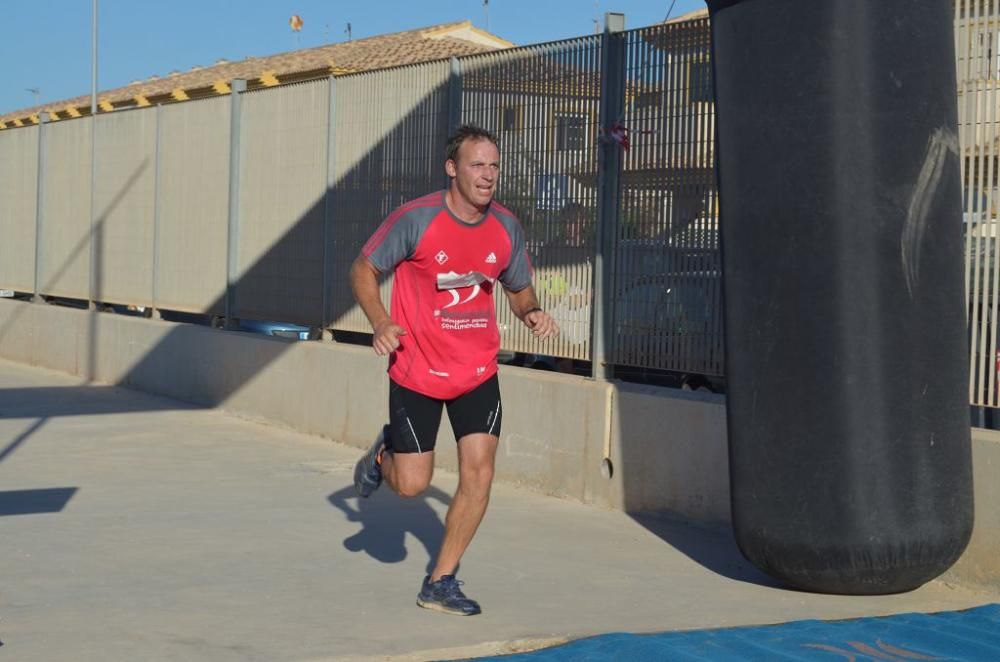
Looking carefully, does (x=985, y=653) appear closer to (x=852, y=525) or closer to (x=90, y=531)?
(x=852, y=525)

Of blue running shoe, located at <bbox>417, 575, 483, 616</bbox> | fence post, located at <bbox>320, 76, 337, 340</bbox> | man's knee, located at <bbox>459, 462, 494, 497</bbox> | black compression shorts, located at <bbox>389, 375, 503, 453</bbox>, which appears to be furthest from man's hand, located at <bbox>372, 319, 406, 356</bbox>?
fence post, located at <bbox>320, 76, 337, 340</bbox>

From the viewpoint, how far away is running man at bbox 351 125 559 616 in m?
6.11

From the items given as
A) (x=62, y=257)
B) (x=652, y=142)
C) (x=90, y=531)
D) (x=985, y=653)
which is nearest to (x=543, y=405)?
(x=652, y=142)

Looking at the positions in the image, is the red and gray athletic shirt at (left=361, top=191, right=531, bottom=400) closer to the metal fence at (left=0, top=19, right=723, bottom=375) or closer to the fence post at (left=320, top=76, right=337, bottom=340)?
the metal fence at (left=0, top=19, right=723, bottom=375)

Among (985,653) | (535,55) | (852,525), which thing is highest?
(535,55)

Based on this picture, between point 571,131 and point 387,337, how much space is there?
→ 4.20m

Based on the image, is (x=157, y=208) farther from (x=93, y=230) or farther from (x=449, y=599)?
(x=449, y=599)

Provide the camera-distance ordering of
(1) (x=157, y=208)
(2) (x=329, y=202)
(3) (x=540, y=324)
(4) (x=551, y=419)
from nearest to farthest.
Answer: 1. (3) (x=540, y=324)
2. (4) (x=551, y=419)
3. (2) (x=329, y=202)
4. (1) (x=157, y=208)

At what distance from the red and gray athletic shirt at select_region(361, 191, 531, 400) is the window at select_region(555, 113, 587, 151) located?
3421 mm

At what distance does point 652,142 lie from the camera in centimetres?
884

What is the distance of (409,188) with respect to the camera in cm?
1152

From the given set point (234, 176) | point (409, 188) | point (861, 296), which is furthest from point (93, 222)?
point (861, 296)

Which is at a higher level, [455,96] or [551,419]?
[455,96]

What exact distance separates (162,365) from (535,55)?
6.99 m
